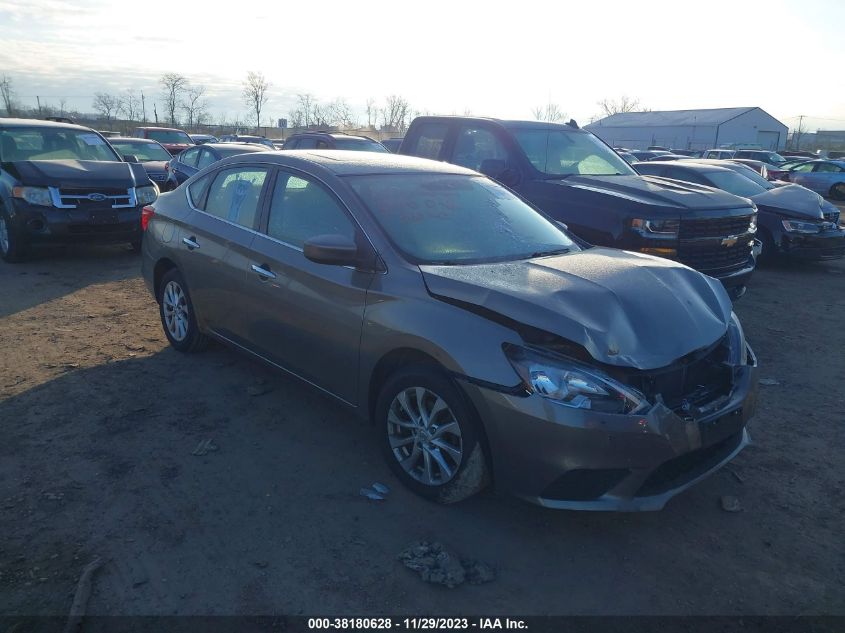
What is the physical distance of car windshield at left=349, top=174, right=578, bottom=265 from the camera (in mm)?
3830

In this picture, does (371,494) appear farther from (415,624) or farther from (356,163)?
(356,163)

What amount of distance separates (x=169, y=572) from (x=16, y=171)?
7719 mm

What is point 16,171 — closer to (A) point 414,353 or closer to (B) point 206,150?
(B) point 206,150

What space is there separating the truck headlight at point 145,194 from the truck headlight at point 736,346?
8.22m

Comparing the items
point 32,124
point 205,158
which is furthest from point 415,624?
point 205,158

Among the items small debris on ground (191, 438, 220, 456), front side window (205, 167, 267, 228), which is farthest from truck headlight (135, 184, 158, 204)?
small debris on ground (191, 438, 220, 456)

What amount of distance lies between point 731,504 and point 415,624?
1.97 meters

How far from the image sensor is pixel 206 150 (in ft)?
41.3

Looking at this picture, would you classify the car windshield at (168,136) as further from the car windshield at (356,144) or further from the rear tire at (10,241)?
the rear tire at (10,241)

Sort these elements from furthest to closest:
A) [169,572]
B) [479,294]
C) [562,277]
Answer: [562,277]
[479,294]
[169,572]

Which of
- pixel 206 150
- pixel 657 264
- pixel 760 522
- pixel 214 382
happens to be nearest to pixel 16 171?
pixel 206 150

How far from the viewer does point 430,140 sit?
7934mm

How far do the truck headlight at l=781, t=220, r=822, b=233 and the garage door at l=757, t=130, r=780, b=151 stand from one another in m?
67.5

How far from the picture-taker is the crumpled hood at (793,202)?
33.0ft
